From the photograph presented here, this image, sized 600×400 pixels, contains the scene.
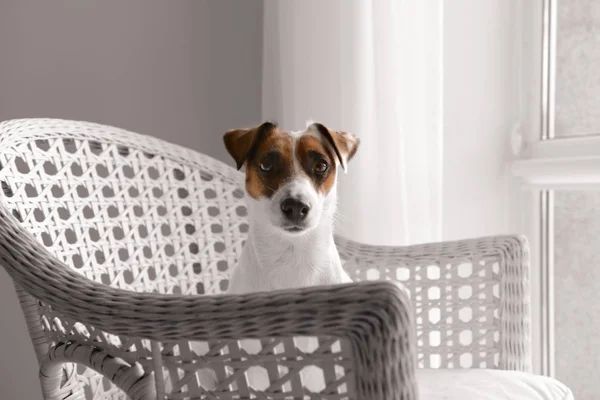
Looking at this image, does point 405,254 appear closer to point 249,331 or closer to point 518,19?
point 249,331

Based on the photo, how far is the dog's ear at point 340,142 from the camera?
89 cm

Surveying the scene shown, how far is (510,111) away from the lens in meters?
1.48

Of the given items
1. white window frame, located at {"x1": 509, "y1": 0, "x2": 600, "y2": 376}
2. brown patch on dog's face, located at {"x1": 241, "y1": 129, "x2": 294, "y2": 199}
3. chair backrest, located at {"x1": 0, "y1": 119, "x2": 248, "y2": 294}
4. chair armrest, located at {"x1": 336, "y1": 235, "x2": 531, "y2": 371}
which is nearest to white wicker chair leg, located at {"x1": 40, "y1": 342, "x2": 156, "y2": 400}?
chair backrest, located at {"x1": 0, "y1": 119, "x2": 248, "y2": 294}

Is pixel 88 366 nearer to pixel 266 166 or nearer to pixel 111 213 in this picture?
pixel 266 166

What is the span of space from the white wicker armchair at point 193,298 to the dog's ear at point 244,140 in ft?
0.83

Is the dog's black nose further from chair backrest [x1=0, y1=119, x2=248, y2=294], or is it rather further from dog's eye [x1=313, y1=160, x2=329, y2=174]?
chair backrest [x1=0, y1=119, x2=248, y2=294]

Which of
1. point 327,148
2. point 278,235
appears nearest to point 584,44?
point 327,148

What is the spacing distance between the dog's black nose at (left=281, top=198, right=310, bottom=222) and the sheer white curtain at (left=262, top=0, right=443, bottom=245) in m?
0.40

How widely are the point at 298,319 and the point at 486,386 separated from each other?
0.42m

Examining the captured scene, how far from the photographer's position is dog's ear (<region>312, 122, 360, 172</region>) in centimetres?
89

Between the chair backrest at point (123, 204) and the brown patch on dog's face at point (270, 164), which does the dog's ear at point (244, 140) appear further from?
the chair backrest at point (123, 204)

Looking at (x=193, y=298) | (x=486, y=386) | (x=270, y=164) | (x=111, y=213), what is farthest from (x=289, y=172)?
(x=111, y=213)

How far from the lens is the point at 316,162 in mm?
858

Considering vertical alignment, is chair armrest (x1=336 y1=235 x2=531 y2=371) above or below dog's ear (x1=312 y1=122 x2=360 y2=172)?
below
